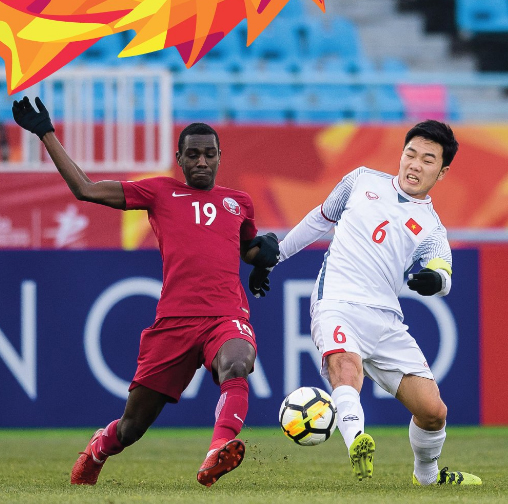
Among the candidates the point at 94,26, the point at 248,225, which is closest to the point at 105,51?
the point at 94,26

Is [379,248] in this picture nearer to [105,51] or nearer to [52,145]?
[52,145]

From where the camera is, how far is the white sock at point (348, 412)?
16.4 ft

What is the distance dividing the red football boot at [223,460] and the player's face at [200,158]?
1.46m

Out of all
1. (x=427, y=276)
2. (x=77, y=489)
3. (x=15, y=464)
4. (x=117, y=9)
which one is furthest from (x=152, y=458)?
(x=117, y=9)

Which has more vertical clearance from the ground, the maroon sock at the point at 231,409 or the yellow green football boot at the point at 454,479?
the maroon sock at the point at 231,409

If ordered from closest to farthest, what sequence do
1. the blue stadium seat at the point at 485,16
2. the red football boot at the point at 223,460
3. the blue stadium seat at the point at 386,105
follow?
the red football boot at the point at 223,460, the blue stadium seat at the point at 386,105, the blue stadium seat at the point at 485,16

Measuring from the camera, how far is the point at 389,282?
18.5ft

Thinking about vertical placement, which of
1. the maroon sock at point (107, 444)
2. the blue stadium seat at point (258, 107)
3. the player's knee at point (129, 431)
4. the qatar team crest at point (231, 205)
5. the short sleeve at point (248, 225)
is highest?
the blue stadium seat at point (258, 107)

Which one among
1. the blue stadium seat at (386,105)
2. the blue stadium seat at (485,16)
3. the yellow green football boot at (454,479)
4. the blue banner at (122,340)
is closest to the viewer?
the yellow green football boot at (454,479)

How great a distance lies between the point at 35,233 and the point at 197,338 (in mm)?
6907

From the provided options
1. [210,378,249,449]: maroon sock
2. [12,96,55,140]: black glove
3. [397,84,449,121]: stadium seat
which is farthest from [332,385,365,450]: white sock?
[397,84,449,121]: stadium seat

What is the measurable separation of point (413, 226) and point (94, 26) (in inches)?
344

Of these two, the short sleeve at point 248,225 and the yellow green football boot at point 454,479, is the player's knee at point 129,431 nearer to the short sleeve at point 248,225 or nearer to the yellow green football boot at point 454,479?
the short sleeve at point 248,225

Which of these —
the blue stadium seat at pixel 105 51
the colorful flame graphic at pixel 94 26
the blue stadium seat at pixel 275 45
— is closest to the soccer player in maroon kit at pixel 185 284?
the colorful flame graphic at pixel 94 26
